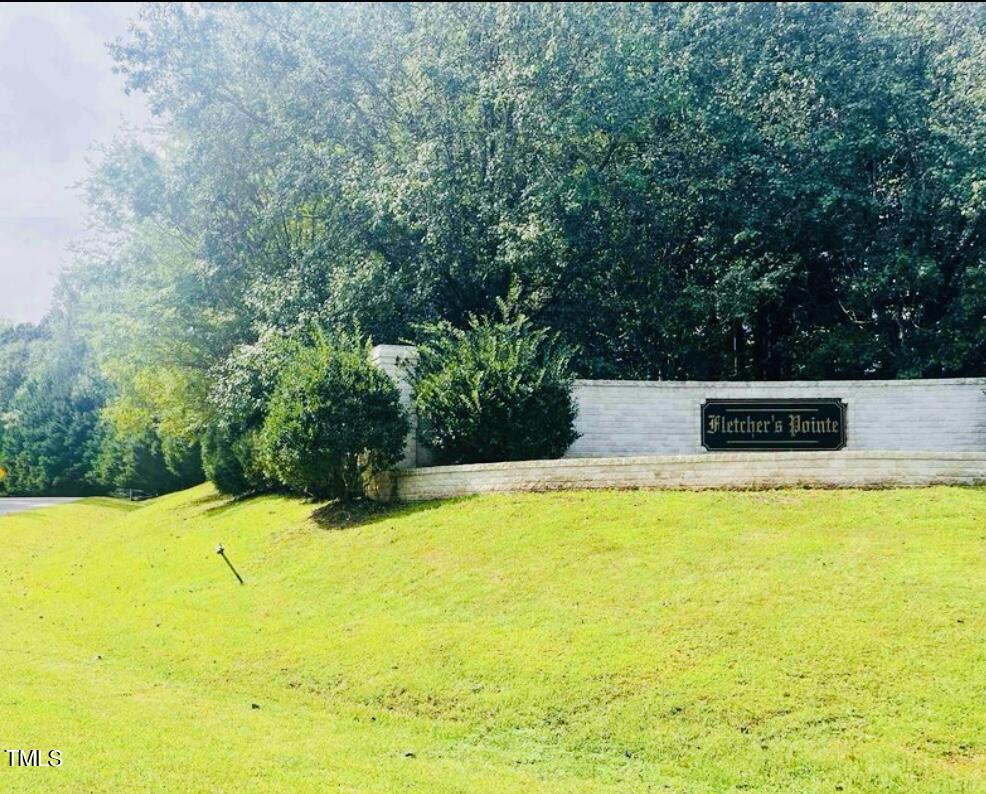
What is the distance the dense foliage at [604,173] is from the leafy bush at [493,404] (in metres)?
3.59

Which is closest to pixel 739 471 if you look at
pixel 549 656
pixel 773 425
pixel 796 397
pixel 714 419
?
pixel 773 425

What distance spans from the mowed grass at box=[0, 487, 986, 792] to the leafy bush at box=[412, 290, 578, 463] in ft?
5.18

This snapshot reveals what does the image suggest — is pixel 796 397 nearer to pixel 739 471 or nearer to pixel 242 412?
pixel 739 471

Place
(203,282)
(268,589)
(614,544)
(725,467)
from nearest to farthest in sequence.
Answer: (614,544), (268,589), (725,467), (203,282)

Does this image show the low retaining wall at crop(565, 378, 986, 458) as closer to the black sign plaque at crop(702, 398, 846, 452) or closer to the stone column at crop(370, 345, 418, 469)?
the black sign plaque at crop(702, 398, 846, 452)

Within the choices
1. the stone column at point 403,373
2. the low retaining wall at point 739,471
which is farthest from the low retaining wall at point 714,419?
the low retaining wall at point 739,471

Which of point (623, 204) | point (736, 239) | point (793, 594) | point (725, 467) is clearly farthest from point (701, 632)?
point (623, 204)

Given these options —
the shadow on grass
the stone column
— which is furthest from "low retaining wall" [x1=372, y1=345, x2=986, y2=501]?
the shadow on grass

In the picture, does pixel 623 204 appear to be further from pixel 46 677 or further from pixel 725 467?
pixel 46 677

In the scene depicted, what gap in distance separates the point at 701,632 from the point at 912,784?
101 inches

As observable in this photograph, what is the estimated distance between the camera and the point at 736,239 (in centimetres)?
1969

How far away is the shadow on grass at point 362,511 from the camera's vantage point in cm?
1428

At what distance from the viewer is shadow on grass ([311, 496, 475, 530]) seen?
46.9 ft

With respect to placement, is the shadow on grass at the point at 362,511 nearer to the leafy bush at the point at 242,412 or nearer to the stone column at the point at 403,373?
the stone column at the point at 403,373
